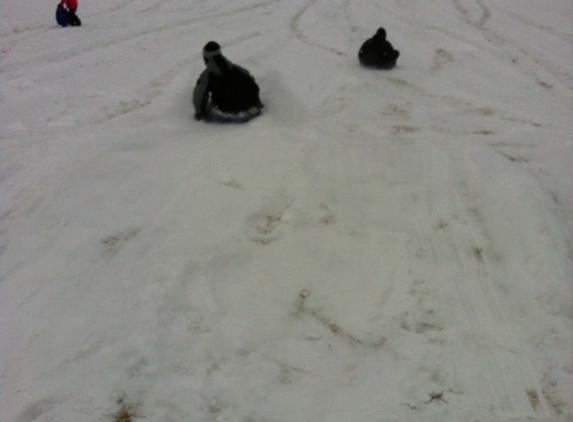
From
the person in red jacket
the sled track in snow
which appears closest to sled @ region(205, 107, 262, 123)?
the sled track in snow

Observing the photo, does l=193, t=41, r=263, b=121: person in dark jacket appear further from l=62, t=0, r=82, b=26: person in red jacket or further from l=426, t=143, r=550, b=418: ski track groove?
l=62, t=0, r=82, b=26: person in red jacket

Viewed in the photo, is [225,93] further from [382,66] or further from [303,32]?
[303,32]

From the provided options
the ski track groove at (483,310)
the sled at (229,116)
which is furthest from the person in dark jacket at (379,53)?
the ski track groove at (483,310)

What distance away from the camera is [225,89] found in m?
4.62

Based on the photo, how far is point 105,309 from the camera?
2.62 meters

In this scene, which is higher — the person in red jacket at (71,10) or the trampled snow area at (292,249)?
the person in red jacket at (71,10)

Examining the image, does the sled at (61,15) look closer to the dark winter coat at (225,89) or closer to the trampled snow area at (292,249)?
the trampled snow area at (292,249)

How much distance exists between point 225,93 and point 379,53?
2711 mm

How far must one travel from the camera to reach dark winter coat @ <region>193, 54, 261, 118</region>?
14.8 feet

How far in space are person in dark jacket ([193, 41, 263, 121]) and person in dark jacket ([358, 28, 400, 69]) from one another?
2291 mm

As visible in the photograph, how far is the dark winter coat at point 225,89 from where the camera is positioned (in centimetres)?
450

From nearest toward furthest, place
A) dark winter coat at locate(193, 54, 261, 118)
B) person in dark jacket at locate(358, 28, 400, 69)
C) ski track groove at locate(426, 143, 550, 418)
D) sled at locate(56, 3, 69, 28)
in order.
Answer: ski track groove at locate(426, 143, 550, 418)
dark winter coat at locate(193, 54, 261, 118)
person in dark jacket at locate(358, 28, 400, 69)
sled at locate(56, 3, 69, 28)

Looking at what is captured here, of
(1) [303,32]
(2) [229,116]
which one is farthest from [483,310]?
(1) [303,32]

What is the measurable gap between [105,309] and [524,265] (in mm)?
Answer: 2861
